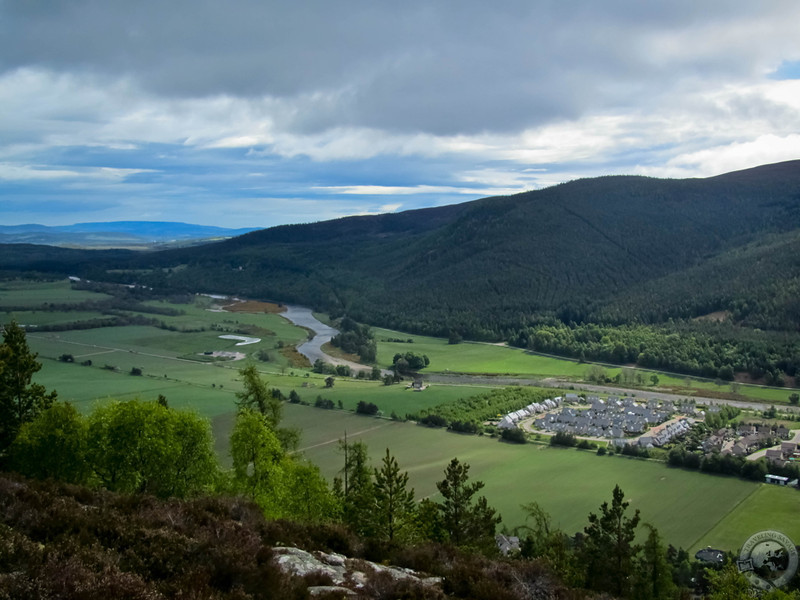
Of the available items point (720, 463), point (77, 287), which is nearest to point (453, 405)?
point (720, 463)

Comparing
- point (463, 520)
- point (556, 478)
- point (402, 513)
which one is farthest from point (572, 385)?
point (402, 513)

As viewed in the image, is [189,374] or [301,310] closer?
[189,374]

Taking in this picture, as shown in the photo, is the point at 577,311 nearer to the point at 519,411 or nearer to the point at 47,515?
the point at 519,411

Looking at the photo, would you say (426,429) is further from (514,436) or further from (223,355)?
(223,355)

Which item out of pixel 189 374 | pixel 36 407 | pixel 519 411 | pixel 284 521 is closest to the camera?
pixel 284 521

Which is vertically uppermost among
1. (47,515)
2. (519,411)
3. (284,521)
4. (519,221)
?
(519,221)

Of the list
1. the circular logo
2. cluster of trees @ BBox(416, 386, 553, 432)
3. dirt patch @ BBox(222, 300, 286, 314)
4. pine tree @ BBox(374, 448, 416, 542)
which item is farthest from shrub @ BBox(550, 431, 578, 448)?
dirt patch @ BBox(222, 300, 286, 314)

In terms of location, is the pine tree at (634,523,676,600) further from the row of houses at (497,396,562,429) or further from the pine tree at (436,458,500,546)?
the row of houses at (497,396,562,429)

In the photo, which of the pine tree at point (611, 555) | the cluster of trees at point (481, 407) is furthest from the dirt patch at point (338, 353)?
the pine tree at point (611, 555)
